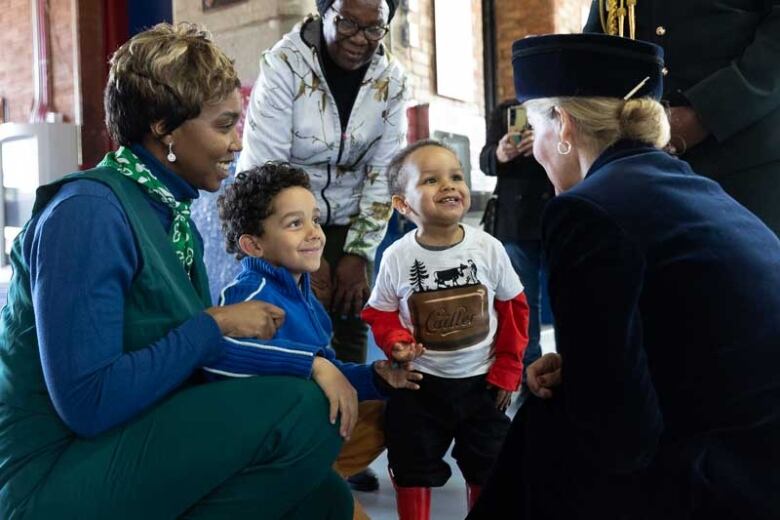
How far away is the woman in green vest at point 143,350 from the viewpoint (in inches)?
45.2

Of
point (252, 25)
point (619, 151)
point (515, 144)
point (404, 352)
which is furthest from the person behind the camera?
point (252, 25)

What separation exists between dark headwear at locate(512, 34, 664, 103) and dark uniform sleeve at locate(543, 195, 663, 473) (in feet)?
0.93

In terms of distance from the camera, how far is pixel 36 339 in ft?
3.97

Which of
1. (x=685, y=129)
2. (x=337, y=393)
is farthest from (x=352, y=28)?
(x=337, y=393)

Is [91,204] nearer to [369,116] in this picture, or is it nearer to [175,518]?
[175,518]

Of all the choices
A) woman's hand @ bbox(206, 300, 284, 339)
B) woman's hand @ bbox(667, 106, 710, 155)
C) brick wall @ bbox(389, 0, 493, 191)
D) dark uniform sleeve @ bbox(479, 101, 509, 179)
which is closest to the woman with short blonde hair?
woman's hand @ bbox(206, 300, 284, 339)

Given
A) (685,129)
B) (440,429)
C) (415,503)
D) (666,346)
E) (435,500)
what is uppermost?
(685,129)

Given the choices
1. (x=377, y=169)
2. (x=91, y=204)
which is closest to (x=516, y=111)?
(x=377, y=169)

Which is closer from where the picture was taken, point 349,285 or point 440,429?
point 440,429

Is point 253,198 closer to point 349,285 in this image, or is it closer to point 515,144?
point 349,285

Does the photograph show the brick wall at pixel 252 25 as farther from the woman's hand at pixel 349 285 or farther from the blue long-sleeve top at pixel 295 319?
the blue long-sleeve top at pixel 295 319

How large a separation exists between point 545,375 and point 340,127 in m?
1.14

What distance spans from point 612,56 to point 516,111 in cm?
162

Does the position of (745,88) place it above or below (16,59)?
below
